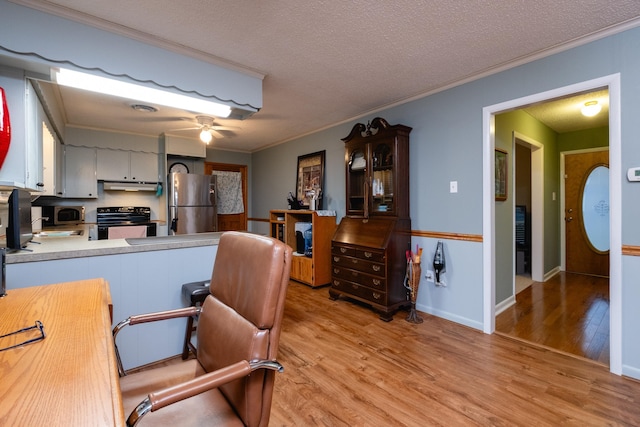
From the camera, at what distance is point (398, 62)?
2.45 meters

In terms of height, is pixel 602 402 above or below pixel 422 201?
below

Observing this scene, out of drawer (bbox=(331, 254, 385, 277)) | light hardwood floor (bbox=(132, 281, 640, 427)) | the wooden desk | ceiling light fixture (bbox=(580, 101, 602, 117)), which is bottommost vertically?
light hardwood floor (bbox=(132, 281, 640, 427))

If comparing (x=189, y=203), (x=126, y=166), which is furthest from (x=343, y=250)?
(x=126, y=166)

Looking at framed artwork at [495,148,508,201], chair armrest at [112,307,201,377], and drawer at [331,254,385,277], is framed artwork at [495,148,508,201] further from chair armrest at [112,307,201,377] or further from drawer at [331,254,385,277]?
chair armrest at [112,307,201,377]

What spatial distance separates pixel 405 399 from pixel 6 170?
281 centimetres

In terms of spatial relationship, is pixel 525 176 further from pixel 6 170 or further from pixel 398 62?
pixel 6 170

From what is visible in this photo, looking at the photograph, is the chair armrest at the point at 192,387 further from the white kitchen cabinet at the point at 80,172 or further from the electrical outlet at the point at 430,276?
the white kitchen cabinet at the point at 80,172

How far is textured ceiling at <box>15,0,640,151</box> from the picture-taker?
177cm

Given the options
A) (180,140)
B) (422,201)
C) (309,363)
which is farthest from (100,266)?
(180,140)

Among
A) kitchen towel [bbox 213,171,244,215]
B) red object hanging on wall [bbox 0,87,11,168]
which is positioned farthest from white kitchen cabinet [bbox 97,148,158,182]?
red object hanging on wall [bbox 0,87,11,168]

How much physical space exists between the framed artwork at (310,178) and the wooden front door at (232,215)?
175 centimetres

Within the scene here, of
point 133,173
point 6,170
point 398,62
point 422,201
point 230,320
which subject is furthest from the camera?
point 133,173

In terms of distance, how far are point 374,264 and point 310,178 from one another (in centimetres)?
211

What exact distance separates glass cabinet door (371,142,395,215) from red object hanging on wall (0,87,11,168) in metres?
2.91
